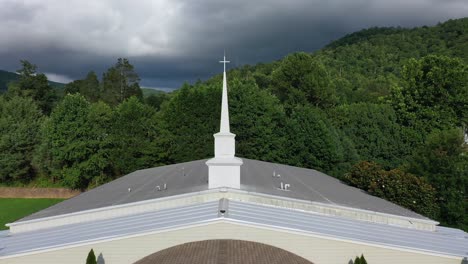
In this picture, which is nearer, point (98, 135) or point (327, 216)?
point (327, 216)

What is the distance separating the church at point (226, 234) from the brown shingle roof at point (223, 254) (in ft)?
0.11

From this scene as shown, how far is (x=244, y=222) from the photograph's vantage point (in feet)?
43.3

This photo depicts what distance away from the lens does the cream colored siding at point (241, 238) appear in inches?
522

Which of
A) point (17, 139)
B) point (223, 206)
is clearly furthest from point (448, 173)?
point (17, 139)

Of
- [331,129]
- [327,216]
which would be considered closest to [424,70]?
[331,129]

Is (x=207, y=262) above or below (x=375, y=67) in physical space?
below

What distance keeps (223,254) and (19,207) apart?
3503 cm

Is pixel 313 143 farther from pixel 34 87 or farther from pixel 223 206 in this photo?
pixel 34 87

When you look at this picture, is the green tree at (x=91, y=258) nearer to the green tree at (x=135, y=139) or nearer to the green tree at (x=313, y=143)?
the green tree at (x=313, y=143)

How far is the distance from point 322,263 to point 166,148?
30622mm

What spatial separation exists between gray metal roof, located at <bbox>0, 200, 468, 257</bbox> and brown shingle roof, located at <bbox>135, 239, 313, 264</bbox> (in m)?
0.78

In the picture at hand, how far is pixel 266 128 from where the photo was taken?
40.6 meters

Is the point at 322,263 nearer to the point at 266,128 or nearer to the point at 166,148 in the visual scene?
the point at 266,128

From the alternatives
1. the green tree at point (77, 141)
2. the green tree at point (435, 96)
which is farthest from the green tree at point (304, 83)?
the green tree at point (77, 141)
